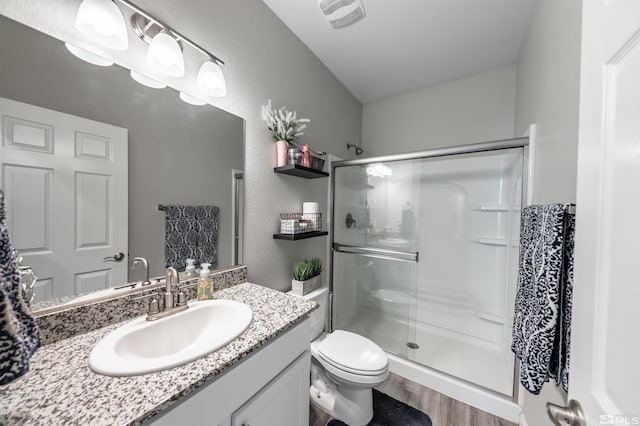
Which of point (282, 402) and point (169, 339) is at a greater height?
point (169, 339)

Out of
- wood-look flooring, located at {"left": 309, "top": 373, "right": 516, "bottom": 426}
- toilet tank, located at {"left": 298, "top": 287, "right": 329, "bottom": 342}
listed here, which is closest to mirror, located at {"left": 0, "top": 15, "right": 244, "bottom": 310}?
toilet tank, located at {"left": 298, "top": 287, "right": 329, "bottom": 342}

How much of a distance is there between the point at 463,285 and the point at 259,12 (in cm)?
265

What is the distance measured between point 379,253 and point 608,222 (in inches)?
64.1

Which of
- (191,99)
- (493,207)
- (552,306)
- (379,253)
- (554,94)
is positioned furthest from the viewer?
(379,253)

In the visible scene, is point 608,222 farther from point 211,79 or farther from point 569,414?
point 211,79

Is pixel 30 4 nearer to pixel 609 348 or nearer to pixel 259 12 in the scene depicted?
pixel 259 12

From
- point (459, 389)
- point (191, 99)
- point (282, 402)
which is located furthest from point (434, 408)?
point (191, 99)

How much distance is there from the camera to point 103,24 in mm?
805

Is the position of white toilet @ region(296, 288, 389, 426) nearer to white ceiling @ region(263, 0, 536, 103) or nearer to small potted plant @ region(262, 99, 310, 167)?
small potted plant @ region(262, 99, 310, 167)

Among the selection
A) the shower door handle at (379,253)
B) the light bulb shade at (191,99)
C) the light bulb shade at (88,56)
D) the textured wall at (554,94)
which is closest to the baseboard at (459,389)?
the shower door handle at (379,253)

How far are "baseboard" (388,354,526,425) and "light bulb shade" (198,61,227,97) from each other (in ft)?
7.26

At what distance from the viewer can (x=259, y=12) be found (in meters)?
1.43

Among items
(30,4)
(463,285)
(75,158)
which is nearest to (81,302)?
(75,158)

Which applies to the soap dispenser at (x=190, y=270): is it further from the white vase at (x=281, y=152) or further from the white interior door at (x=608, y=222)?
the white interior door at (x=608, y=222)
